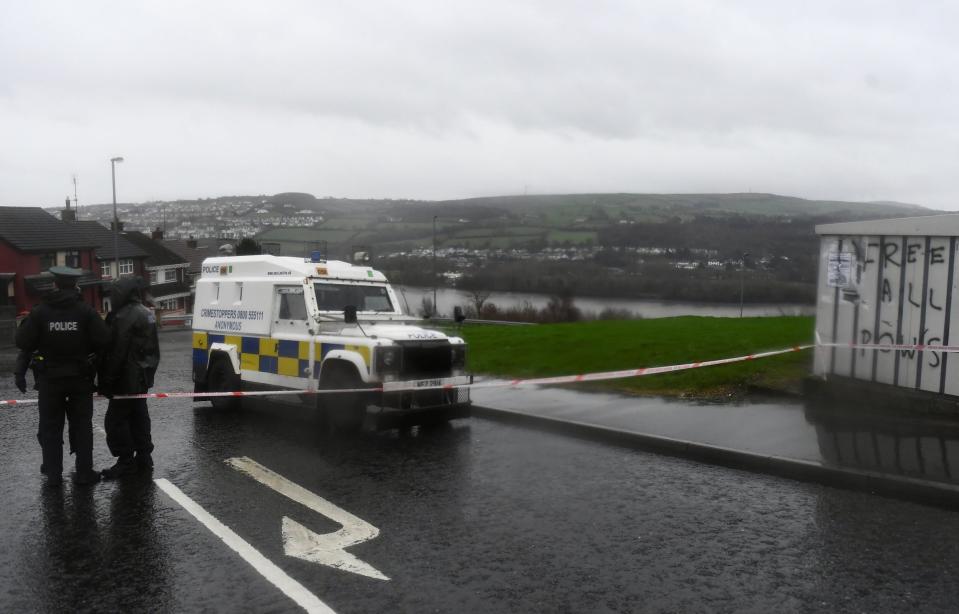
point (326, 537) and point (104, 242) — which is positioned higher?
point (104, 242)

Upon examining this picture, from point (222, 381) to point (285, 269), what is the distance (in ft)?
6.85

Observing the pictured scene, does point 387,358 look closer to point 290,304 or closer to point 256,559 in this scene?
point 290,304

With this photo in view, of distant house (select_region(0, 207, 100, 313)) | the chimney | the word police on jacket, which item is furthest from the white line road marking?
the chimney

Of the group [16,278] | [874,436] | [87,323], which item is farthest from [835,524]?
[16,278]

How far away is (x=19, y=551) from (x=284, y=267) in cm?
592

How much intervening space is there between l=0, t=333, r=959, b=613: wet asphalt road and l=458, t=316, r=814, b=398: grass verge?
348cm

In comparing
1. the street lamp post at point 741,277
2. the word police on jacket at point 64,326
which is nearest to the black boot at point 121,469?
the word police on jacket at point 64,326

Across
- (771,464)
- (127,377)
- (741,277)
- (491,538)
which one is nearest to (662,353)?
(771,464)

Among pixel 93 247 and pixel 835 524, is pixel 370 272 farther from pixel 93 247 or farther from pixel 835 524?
pixel 93 247

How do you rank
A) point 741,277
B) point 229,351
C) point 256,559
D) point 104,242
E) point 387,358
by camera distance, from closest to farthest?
point 256,559, point 387,358, point 229,351, point 741,277, point 104,242

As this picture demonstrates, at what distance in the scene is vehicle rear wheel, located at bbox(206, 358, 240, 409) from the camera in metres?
11.3

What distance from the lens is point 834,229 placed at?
994 cm

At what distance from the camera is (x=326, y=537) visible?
5.72 meters

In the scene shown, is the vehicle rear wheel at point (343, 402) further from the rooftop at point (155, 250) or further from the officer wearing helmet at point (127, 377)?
the rooftop at point (155, 250)
